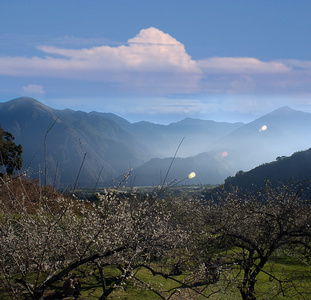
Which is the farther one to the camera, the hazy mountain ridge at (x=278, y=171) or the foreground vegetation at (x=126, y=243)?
the hazy mountain ridge at (x=278, y=171)

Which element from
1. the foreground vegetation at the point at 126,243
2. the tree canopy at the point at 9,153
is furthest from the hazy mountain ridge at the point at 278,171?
the foreground vegetation at the point at 126,243

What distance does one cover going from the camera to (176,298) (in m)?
12.8

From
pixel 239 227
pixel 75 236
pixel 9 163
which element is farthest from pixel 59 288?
pixel 9 163

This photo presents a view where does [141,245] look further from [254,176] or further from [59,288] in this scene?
[254,176]

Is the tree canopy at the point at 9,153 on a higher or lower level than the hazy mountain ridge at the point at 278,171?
higher

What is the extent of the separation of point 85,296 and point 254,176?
408 feet

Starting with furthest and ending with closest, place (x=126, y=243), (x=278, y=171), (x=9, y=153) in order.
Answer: (x=278, y=171)
(x=9, y=153)
(x=126, y=243)

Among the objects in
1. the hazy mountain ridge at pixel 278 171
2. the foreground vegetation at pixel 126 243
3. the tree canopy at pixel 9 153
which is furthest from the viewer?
the hazy mountain ridge at pixel 278 171

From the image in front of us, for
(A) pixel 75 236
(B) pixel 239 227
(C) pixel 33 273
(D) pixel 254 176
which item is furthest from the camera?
(D) pixel 254 176

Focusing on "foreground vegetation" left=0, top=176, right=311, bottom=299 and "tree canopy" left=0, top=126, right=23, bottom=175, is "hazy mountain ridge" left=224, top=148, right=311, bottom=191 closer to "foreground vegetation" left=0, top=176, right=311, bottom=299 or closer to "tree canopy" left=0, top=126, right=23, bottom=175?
"tree canopy" left=0, top=126, right=23, bottom=175

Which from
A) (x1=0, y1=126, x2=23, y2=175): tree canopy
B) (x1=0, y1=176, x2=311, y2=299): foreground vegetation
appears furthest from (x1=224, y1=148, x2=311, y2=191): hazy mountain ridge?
(x1=0, y1=176, x2=311, y2=299): foreground vegetation

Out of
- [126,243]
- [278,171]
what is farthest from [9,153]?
[278,171]

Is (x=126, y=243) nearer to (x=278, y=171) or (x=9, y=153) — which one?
(x=9, y=153)

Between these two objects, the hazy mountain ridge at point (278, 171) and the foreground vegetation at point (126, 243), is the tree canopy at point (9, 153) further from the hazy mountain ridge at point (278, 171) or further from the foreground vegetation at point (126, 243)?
the hazy mountain ridge at point (278, 171)
